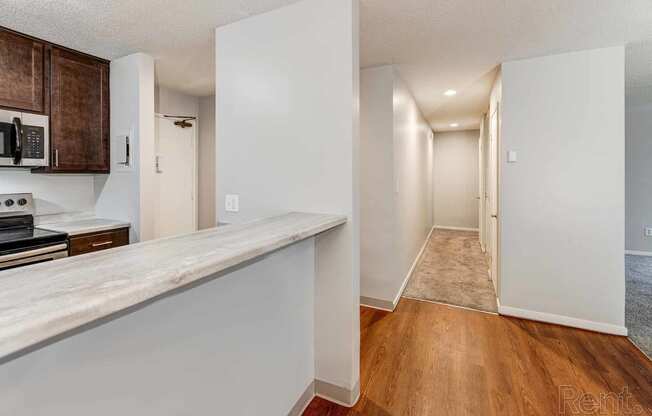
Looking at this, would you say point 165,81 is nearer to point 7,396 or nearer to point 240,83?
point 240,83

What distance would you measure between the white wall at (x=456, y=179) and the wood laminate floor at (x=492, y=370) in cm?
521

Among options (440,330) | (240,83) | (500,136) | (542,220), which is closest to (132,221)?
(240,83)

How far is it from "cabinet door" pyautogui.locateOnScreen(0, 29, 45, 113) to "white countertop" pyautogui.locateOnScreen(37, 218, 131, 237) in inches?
38.9

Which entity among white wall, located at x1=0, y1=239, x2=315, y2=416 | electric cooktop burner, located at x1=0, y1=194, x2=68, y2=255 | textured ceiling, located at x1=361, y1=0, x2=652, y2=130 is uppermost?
textured ceiling, located at x1=361, y1=0, x2=652, y2=130

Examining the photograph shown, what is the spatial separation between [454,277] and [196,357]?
3.79 metres

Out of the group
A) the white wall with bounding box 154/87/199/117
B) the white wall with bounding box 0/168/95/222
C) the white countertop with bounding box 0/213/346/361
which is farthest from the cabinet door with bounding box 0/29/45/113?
the white countertop with bounding box 0/213/346/361

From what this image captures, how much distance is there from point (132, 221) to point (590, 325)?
14.1 feet

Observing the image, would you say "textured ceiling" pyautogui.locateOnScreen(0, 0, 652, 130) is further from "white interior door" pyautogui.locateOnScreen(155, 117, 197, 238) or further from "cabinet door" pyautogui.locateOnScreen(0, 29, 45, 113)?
"white interior door" pyautogui.locateOnScreen(155, 117, 197, 238)

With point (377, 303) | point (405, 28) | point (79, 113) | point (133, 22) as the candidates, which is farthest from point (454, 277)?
point (79, 113)

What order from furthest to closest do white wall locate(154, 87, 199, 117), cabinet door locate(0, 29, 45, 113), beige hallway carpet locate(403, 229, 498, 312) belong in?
white wall locate(154, 87, 199, 117) → beige hallway carpet locate(403, 229, 498, 312) → cabinet door locate(0, 29, 45, 113)

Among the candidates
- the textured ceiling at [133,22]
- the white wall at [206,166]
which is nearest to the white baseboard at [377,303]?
the white wall at [206,166]

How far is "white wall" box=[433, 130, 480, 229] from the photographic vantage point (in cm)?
766

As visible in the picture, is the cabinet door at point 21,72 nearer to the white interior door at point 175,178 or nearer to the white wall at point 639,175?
the white interior door at point 175,178

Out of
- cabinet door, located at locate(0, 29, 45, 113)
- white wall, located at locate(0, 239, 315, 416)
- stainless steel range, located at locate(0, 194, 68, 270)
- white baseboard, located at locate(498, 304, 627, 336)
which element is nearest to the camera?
white wall, located at locate(0, 239, 315, 416)
